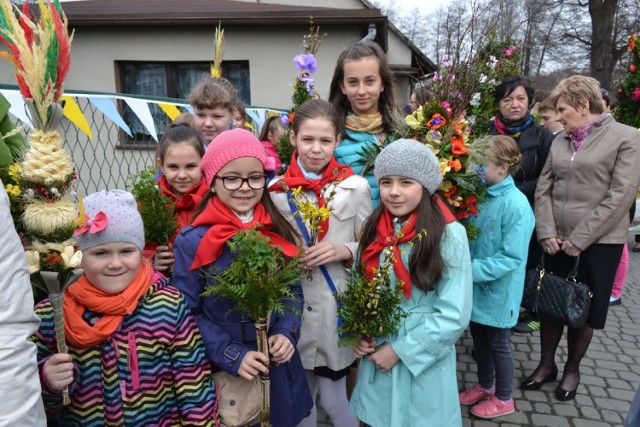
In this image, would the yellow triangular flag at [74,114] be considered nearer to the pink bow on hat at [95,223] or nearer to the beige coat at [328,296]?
the beige coat at [328,296]

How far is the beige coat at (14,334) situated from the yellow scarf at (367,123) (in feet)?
6.64

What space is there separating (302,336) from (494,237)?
1594 mm

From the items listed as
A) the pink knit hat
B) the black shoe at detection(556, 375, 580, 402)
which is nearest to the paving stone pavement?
the black shoe at detection(556, 375, 580, 402)

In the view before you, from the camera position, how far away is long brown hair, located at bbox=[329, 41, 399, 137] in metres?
2.73

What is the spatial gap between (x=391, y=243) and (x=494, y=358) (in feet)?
5.53

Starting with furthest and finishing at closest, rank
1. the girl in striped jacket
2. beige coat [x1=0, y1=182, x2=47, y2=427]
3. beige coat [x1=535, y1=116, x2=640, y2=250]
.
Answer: beige coat [x1=535, y1=116, x2=640, y2=250] < the girl in striped jacket < beige coat [x1=0, y1=182, x2=47, y2=427]

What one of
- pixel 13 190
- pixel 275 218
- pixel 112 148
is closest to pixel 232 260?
pixel 275 218

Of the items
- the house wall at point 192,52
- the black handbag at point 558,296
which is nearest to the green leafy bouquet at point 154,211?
the black handbag at point 558,296

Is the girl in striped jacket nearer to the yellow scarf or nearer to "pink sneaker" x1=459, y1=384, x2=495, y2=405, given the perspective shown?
the yellow scarf

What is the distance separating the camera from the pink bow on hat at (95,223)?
1.63 meters

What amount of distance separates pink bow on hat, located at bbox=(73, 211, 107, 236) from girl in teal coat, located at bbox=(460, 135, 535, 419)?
2.35m

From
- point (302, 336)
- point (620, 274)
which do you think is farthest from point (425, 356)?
point (620, 274)

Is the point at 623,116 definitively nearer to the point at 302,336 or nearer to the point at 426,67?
the point at 426,67

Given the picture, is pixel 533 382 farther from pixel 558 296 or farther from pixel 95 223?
pixel 95 223
